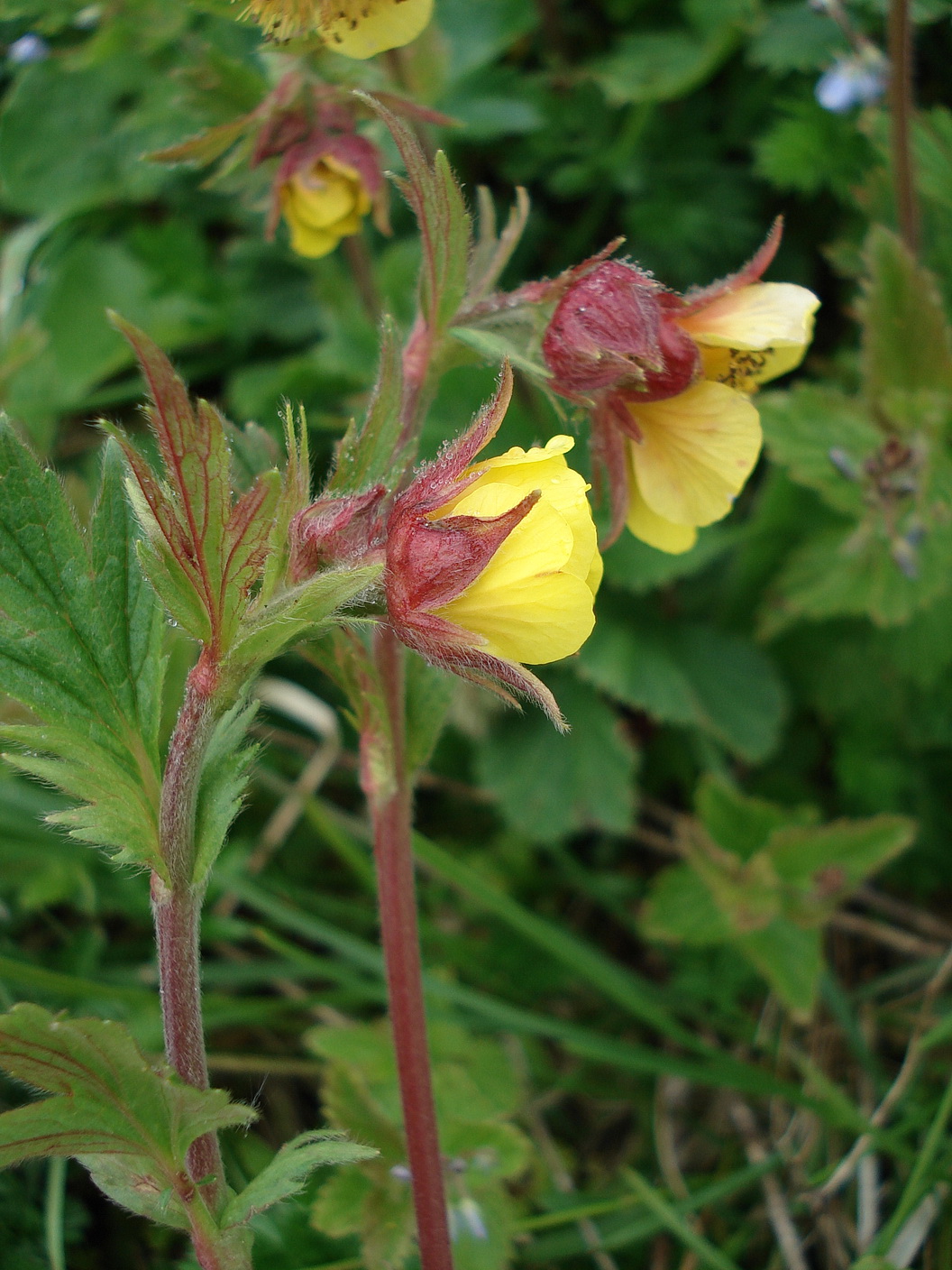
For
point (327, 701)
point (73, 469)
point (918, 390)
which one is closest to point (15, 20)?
point (73, 469)

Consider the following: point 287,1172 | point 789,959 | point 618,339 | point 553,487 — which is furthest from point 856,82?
point 287,1172

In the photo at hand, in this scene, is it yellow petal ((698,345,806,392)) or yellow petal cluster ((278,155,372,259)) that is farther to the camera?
yellow petal cluster ((278,155,372,259))

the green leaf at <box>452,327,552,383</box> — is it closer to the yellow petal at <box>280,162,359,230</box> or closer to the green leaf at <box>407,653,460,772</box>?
the green leaf at <box>407,653,460,772</box>

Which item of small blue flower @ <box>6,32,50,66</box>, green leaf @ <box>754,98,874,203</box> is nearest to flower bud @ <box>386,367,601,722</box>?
green leaf @ <box>754,98,874,203</box>

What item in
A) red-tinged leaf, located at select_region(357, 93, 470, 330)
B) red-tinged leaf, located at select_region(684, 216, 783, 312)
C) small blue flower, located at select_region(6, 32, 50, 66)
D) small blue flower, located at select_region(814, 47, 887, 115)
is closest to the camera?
red-tinged leaf, located at select_region(357, 93, 470, 330)

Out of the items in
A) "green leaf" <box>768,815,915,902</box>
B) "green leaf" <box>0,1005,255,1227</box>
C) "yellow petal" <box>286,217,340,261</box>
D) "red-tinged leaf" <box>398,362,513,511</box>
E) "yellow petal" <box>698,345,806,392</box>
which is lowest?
"green leaf" <box>768,815,915,902</box>

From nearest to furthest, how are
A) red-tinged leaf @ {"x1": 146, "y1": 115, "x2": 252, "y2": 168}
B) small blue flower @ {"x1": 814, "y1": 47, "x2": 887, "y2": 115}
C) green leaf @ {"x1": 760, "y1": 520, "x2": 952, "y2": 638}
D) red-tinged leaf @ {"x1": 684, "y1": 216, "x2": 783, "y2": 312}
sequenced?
red-tinged leaf @ {"x1": 684, "y1": 216, "x2": 783, "y2": 312}, red-tinged leaf @ {"x1": 146, "y1": 115, "x2": 252, "y2": 168}, green leaf @ {"x1": 760, "y1": 520, "x2": 952, "y2": 638}, small blue flower @ {"x1": 814, "y1": 47, "x2": 887, "y2": 115}

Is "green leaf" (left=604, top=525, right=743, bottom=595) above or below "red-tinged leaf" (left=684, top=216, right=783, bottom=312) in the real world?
below

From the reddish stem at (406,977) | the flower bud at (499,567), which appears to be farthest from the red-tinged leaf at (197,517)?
the reddish stem at (406,977)

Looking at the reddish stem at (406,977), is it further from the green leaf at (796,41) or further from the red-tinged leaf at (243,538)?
the green leaf at (796,41)

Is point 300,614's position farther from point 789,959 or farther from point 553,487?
point 789,959
